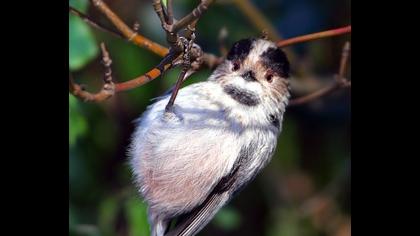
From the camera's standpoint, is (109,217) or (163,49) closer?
(163,49)

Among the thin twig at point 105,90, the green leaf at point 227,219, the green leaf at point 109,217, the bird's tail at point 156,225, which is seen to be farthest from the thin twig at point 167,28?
the green leaf at point 227,219

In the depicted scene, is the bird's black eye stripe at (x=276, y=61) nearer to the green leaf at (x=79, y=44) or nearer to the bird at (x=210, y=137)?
the bird at (x=210, y=137)

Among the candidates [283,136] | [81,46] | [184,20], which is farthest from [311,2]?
[184,20]

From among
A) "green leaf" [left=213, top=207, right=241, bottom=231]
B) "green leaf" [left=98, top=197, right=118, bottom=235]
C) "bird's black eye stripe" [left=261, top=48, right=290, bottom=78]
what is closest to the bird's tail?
"green leaf" [left=98, top=197, right=118, bottom=235]

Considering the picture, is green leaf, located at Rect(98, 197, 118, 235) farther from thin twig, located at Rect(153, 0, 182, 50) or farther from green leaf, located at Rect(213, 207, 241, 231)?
thin twig, located at Rect(153, 0, 182, 50)

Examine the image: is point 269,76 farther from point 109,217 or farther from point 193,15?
point 109,217

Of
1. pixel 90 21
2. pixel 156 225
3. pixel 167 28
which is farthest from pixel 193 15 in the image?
pixel 156 225
